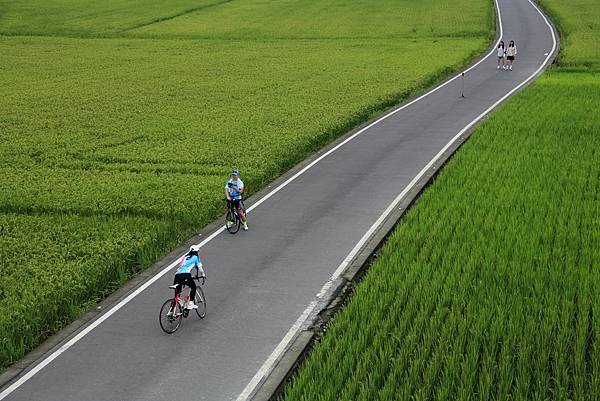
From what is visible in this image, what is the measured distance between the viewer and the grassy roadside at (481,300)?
9078mm

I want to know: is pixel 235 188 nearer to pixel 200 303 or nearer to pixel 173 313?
pixel 200 303

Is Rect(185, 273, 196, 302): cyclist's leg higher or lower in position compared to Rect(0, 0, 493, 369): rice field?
higher

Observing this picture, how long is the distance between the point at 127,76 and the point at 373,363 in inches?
1358

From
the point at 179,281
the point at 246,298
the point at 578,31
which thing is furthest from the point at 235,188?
the point at 578,31

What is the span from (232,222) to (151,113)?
602 inches

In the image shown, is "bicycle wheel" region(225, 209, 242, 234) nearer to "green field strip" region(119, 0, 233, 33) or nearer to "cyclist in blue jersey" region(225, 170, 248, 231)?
"cyclist in blue jersey" region(225, 170, 248, 231)

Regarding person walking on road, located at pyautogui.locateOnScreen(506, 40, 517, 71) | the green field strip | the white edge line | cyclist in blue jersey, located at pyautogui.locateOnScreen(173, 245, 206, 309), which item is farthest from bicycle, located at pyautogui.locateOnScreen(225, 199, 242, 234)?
the green field strip

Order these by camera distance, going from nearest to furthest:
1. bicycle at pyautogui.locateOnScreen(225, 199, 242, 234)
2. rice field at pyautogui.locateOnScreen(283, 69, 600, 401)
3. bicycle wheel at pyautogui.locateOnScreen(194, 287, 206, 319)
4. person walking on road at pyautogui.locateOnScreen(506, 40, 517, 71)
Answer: rice field at pyautogui.locateOnScreen(283, 69, 600, 401)
bicycle wheel at pyautogui.locateOnScreen(194, 287, 206, 319)
bicycle at pyautogui.locateOnScreen(225, 199, 242, 234)
person walking on road at pyautogui.locateOnScreen(506, 40, 517, 71)

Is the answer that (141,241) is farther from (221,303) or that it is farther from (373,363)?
(373,363)

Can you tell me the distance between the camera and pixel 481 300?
11320mm

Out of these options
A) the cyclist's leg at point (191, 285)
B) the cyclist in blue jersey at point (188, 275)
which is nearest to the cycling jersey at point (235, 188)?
the cyclist in blue jersey at point (188, 275)

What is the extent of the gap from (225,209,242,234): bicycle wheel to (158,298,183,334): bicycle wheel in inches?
176

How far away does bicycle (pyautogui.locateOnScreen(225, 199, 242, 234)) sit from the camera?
613 inches

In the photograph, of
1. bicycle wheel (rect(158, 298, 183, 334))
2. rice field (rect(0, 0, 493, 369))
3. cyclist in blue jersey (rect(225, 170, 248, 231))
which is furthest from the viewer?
cyclist in blue jersey (rect(225, 170, 248, 231))
